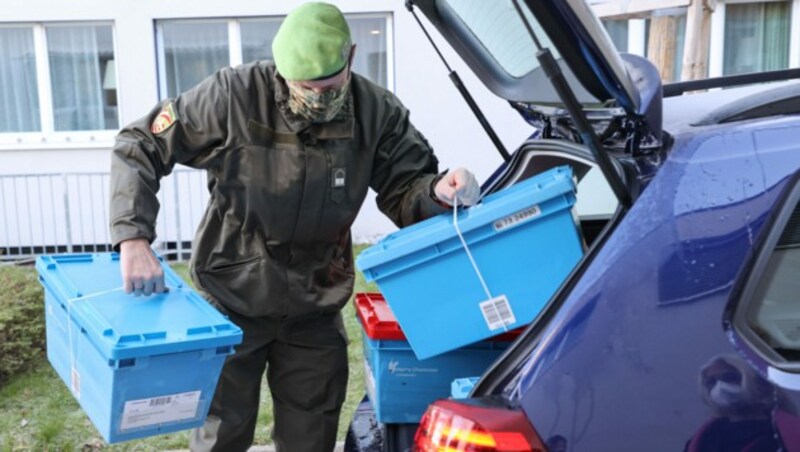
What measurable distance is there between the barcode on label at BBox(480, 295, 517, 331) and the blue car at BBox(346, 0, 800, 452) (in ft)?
1.34

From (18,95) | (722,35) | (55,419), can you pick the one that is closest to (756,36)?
(722,35)

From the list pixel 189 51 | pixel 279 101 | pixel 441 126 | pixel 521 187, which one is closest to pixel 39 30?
pixel 189 51

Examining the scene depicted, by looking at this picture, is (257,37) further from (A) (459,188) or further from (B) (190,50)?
(A) (459,188)

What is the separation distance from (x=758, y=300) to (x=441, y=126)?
772 cm

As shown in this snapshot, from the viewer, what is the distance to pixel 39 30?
9.27m

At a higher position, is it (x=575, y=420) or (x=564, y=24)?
(x=564, y=24)

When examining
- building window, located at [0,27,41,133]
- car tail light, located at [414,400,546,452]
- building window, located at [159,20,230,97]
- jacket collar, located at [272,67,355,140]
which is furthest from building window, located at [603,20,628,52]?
car tail light, located at [414,400,546,452]

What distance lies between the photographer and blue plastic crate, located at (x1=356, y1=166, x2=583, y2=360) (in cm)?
213

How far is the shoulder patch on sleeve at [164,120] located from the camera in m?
2.77

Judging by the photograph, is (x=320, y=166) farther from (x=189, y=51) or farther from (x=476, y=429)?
(x=189, y=51)

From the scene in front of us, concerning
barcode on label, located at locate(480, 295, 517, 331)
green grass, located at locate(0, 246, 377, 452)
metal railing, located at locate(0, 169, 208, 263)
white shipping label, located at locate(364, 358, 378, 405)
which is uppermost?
barcode on label, located at locate(480, 295, 517, 331)

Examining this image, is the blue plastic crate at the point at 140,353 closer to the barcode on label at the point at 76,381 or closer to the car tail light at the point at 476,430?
the barcode on label at the point at 76,381

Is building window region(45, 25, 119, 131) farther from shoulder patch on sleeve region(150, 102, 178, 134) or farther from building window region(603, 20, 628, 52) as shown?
shoulder patch on sleeve region(150, 102, 178, 134)

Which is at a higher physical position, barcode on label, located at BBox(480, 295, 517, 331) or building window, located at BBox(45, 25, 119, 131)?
building window, located at BBox(45, 25, 119, 131)
